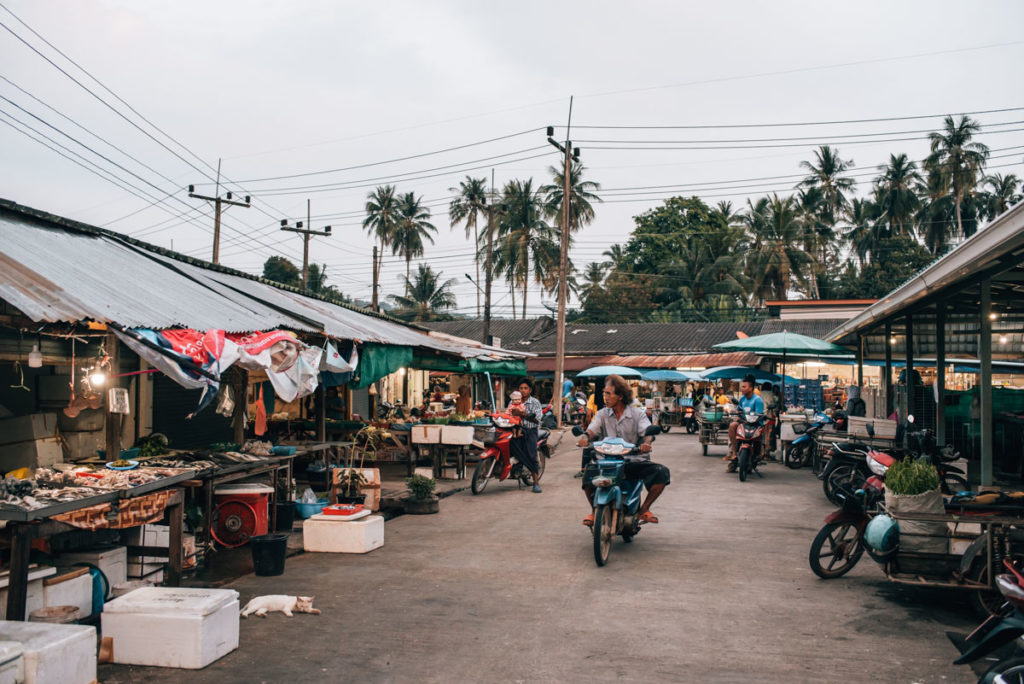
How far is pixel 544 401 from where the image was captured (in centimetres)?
4006

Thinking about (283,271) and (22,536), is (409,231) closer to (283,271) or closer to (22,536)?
(283,271)

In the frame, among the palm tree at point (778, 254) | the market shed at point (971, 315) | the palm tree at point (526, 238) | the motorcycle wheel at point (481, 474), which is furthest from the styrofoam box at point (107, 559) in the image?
the palm tree at point (778, 254)

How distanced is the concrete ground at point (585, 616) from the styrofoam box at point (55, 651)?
0.51 metres

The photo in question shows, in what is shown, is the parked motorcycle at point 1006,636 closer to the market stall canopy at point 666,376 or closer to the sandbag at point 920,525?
the sandbag at point 920,525

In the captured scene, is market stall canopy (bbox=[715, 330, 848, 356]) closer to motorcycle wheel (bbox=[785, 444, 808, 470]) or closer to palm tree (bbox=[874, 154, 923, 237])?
motorcycle wheel (bbox=[785, 444, 808, 470])

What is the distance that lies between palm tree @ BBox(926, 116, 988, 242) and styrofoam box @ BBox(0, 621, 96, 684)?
53841mm

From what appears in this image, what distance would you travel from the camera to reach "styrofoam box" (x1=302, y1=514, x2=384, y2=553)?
841cm

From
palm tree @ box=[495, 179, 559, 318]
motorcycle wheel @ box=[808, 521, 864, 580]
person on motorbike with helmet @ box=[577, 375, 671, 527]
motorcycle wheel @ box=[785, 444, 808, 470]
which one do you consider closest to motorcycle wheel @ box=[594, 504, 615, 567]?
person on motorbike with helmet @ box=[577, 375, 671, 527]

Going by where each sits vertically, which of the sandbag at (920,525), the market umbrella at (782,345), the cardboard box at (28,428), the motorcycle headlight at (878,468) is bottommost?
the sandbag at (920,525)

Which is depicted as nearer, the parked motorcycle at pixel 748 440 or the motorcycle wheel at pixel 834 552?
the motorcycle wheel at pixel 834 552

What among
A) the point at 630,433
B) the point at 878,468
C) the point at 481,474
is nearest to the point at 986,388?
the point at 878,468

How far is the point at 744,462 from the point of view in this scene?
48.2 feet

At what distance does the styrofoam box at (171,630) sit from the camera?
495 centimetres

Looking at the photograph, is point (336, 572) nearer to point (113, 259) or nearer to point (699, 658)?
point (699, 658)
